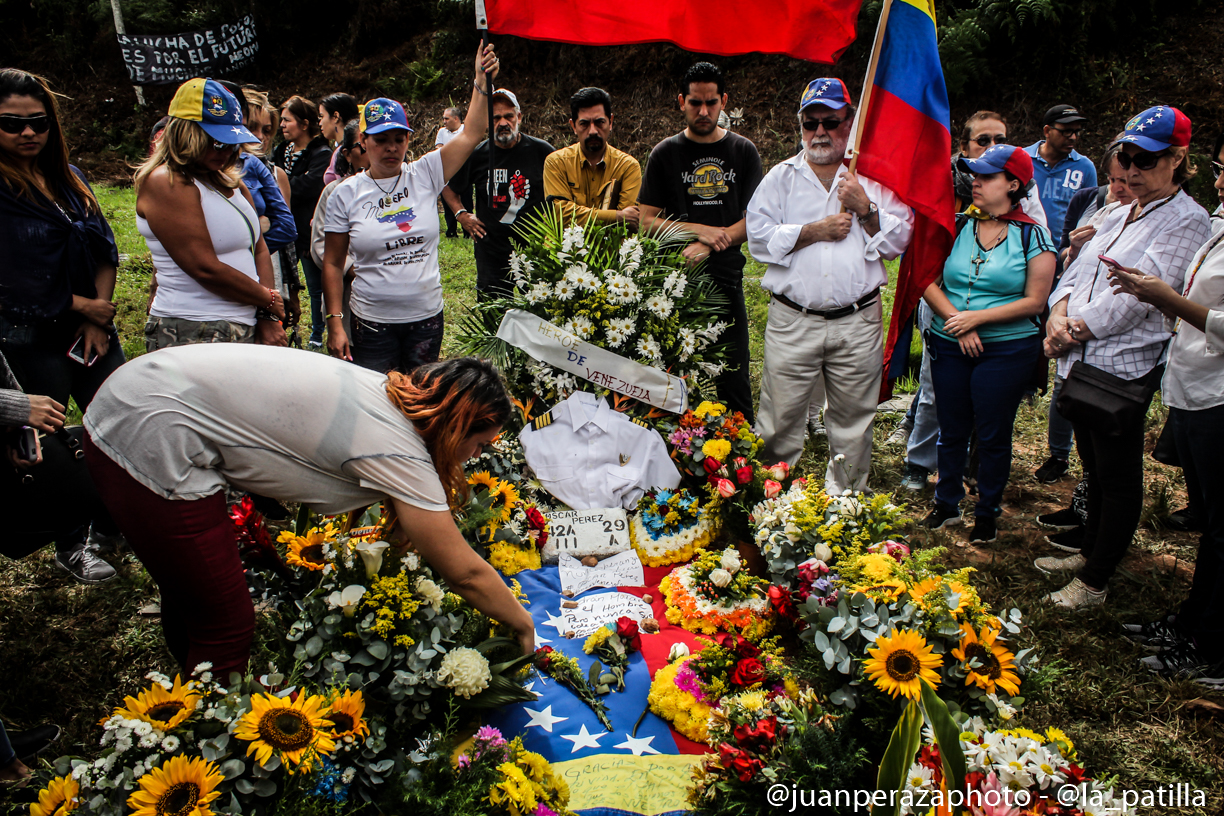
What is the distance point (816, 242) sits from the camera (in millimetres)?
3727

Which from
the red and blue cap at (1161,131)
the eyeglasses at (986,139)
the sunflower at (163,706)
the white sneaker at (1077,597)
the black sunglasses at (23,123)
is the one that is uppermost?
the red and blue cap at (1161,131)

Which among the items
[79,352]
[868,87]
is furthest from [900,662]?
[79,352]

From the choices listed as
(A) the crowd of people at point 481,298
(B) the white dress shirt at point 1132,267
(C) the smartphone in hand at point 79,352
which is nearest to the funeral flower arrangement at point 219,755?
(A) the crowd of people at point 481,298

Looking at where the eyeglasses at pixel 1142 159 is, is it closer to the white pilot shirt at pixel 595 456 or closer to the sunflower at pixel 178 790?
the white pilot shirt at pixel 595 456

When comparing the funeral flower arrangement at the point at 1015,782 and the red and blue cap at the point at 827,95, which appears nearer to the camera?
the funeral flower arrangement at the point at 1015,782

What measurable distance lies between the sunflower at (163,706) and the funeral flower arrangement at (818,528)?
175 centimetres

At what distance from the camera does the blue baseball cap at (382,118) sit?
368 cm

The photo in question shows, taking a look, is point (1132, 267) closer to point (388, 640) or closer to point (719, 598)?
point (719, 598)

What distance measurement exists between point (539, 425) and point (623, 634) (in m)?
1.29

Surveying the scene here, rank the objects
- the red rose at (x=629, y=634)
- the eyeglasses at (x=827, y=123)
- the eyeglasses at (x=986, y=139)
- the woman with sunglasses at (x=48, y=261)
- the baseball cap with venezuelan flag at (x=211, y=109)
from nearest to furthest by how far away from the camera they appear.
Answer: the red rose at (x=629, y=634), the baseball cap with venezuelan flag at (x=211, y=109), the woman with sunglasses at (x=48, y=261), the eyeglasses at (x=827, y=123), the eyeglasses at (x=986, y=139)

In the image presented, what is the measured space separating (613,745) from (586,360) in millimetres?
1822

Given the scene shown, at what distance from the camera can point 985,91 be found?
11945 millimetres

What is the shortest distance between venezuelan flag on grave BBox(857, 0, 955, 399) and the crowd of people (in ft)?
0.48

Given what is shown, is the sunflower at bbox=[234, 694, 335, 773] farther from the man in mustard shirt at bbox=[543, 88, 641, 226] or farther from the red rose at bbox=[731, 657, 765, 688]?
the man in mustard shirt at bbox=[543, 88, 641, 226]
